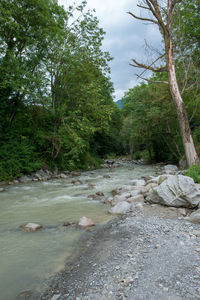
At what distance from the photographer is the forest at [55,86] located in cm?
965

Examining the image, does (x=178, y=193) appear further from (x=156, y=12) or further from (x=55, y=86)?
(x=55, y=86)

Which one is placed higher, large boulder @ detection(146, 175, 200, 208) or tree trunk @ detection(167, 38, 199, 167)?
tree trunk @ detection(167, 38, 199, 167)

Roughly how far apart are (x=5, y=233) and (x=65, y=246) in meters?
1.37

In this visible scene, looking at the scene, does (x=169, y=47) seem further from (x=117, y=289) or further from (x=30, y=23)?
(x=117, y=289)

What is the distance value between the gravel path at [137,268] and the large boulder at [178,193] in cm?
96

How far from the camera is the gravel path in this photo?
173 cm

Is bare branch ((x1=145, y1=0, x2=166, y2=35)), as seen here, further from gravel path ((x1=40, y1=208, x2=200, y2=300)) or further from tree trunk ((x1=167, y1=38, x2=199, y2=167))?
gravel path ((x1=40, y1=208, x2=200, y2=300))

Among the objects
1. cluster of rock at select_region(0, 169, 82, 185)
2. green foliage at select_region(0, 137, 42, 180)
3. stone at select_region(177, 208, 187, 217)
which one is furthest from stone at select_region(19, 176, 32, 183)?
stone at select_region(177, 208, 187, 217)

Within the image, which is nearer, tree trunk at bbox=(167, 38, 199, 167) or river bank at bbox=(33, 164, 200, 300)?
river bank at bbox=(33, 164, 200, 300)

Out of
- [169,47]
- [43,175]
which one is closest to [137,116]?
[169,47]

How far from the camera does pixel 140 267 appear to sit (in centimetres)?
208

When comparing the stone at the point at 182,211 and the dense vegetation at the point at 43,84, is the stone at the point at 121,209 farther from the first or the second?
the dense vegetation at the point at 43,84

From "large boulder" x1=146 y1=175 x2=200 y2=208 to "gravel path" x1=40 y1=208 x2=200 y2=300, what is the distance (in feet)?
3.15

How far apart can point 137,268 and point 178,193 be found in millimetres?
2562
